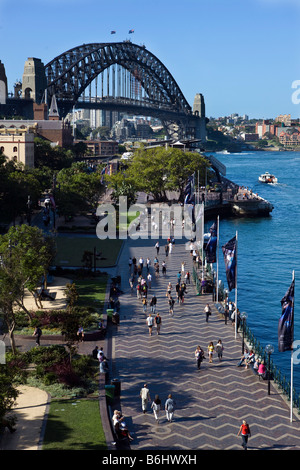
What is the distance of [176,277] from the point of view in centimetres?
5138

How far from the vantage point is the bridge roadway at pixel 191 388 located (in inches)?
970

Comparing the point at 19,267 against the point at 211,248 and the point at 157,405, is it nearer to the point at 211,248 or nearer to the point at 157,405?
the point at 157,405

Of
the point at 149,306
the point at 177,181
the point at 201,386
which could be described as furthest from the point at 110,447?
the point at 177,181

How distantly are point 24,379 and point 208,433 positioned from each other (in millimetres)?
7843

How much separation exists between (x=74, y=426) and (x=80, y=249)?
3788 cm

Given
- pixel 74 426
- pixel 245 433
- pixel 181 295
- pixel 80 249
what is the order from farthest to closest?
pixel 80 249
pixel 181 295
pixel 74 426
pixel 245 433

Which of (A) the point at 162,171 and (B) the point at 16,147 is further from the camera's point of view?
(B) the point at 16,147

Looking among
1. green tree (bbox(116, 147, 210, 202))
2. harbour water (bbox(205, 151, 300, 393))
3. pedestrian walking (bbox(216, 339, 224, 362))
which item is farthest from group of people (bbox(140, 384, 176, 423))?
green tree (bbox(116, 147, 210, 202))

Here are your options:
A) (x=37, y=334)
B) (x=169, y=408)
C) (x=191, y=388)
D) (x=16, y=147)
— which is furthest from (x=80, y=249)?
(x=16, y=147)

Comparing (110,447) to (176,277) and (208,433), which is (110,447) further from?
(176,277)

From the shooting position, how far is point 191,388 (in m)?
29.5

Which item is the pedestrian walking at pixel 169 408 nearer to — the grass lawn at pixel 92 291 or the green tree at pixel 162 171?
the grass lawn at pixel 92 291

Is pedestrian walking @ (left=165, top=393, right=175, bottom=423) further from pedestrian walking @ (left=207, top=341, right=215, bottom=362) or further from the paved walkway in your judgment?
pedestrian walking @ (left=207, top=341, right=215, bottom=362)

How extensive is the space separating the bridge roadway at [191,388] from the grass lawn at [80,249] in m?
13.4
